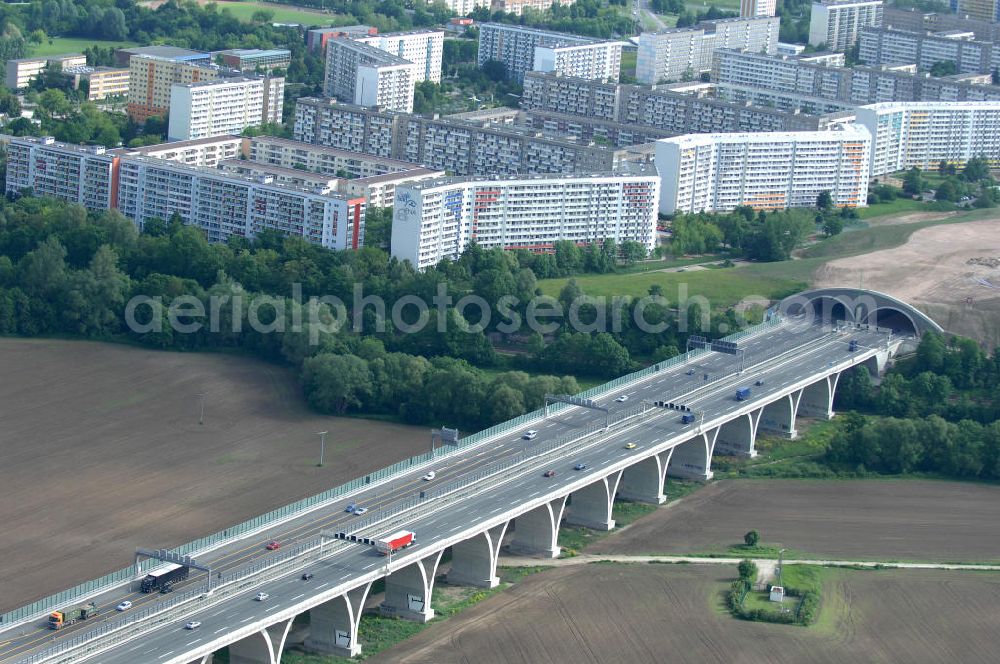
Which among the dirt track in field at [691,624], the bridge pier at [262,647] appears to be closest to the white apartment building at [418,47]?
the dirt track in field at [691,624]

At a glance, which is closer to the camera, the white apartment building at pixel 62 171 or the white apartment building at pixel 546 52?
the white apartment building at pixel 62 171

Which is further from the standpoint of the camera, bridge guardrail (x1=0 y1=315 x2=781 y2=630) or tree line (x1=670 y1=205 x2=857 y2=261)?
tree line (x1=670 y1=205 x2=857 y2=261)

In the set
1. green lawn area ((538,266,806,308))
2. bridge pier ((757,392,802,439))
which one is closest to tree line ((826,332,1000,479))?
bridge pier ((757,392,802,439))

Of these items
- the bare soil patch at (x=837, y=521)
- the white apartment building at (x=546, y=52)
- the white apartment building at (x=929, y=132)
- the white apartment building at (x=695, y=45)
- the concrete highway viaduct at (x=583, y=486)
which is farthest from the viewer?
the white apartment building at (x=695, y=45)

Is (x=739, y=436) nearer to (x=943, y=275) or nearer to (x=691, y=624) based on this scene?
(x=691, y=624)

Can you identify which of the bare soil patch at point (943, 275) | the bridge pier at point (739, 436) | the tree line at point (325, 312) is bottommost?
the bridge pier at point (739, 436)

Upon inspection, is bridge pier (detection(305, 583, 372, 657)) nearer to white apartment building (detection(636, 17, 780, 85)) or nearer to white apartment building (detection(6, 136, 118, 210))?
white apartment building (detection(6, 136, 118, 210))

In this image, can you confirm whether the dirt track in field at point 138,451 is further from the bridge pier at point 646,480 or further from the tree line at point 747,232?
the tree line at point 747,232
